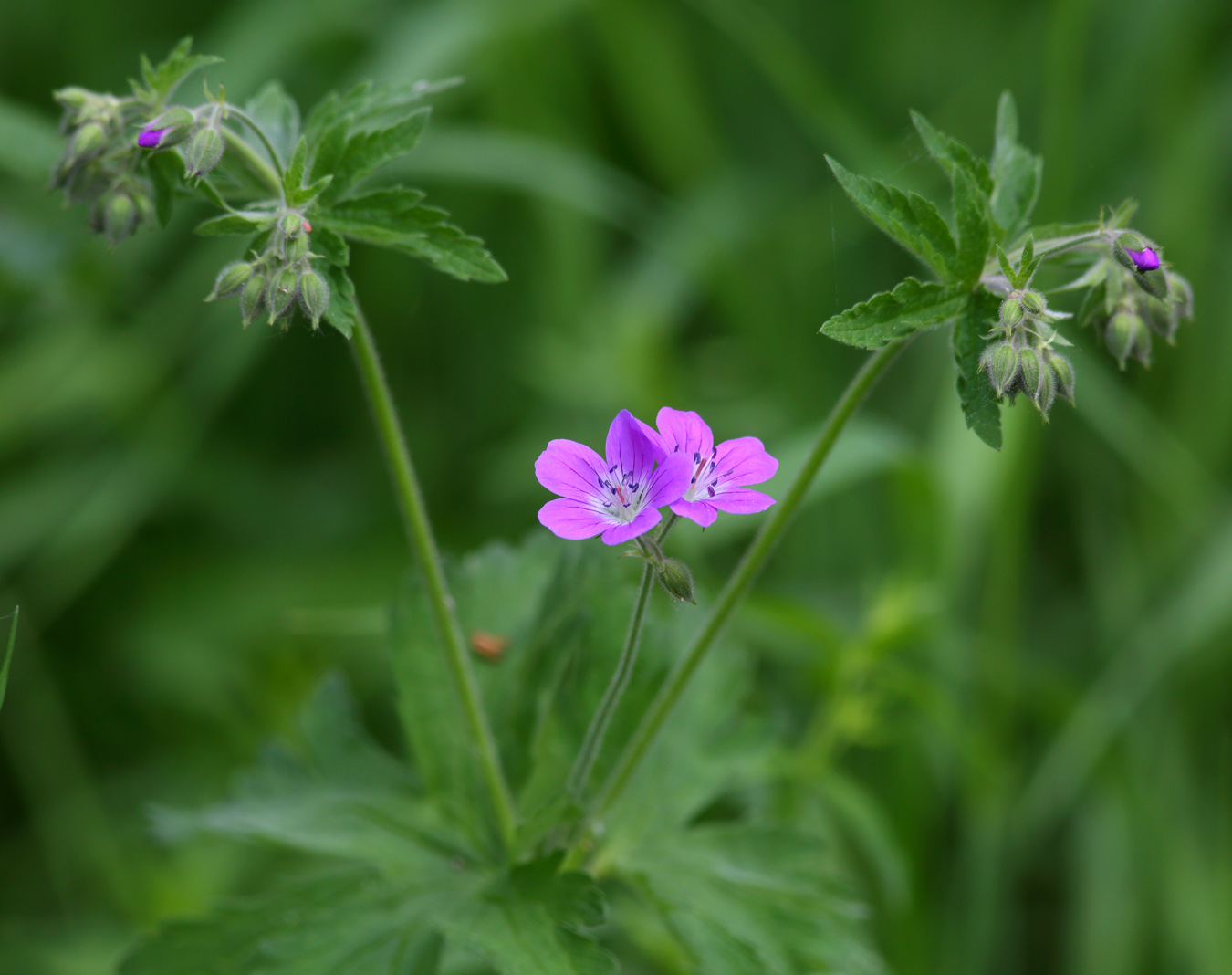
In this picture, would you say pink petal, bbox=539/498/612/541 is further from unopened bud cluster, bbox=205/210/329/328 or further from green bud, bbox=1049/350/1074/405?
green bud, bbox=1049/350/1074/405

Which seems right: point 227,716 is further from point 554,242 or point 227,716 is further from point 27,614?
point 554,242

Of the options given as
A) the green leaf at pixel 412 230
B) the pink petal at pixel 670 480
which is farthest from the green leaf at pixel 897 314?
the green leaf at pixel 412 230

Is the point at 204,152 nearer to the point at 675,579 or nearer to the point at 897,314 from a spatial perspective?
the point at 675,579

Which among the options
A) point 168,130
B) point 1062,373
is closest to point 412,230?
point 168,130

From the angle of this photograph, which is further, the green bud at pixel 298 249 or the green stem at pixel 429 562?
the green stem at pixel 429 562

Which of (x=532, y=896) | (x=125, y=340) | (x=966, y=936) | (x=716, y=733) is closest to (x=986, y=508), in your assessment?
(x=966, y=936)

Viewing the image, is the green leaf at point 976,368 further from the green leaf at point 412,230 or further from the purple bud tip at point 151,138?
the purple bud tip at point 151,138
